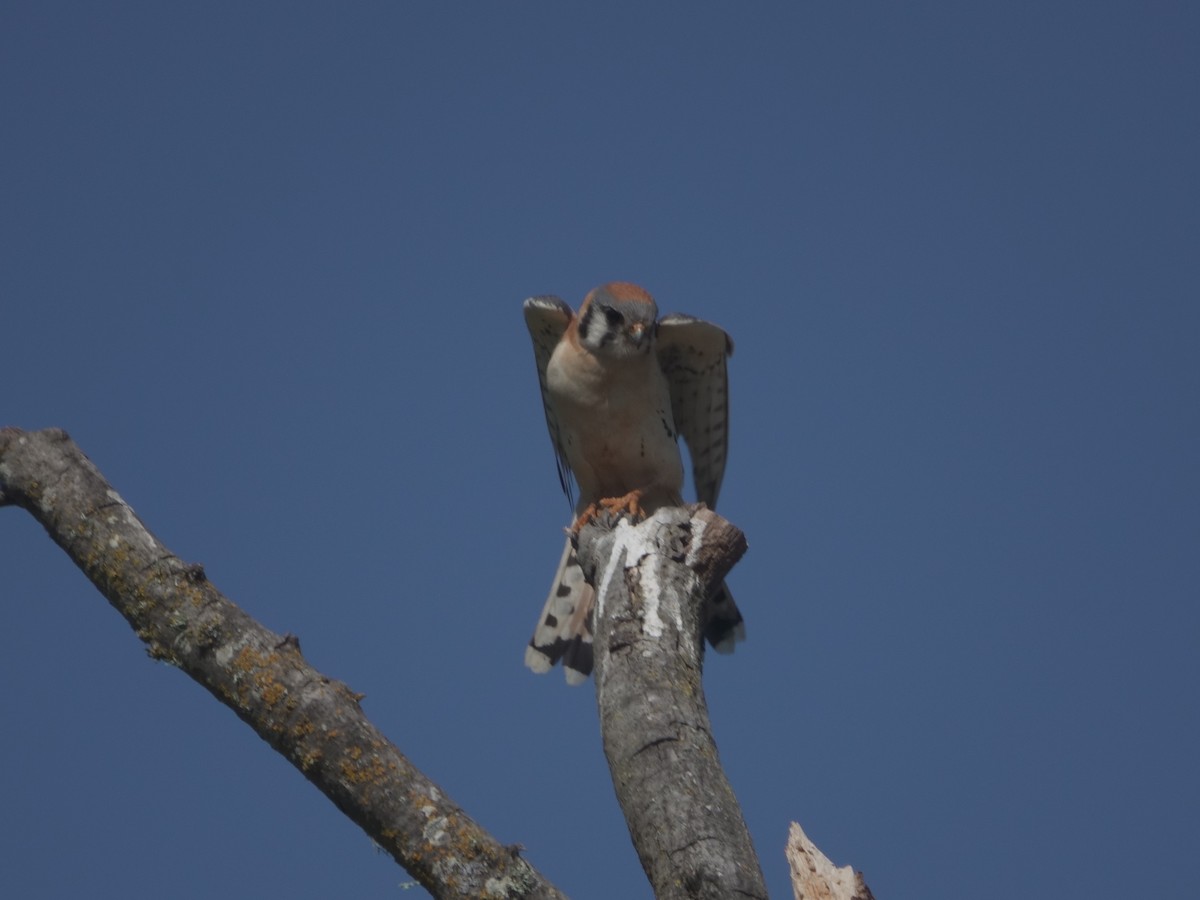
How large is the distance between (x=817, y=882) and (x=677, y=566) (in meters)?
1.00

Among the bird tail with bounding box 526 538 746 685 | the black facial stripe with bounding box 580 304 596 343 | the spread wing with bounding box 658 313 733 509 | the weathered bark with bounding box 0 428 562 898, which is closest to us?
the weathered bark with bounding box 0 428 562 898

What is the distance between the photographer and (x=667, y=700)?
2.91m

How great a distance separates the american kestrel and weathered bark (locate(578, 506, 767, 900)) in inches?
78.2

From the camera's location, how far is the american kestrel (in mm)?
5867

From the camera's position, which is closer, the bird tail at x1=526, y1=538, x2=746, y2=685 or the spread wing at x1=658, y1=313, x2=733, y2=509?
the bird tail at x1=526, y1=538, x2=746, y2=685

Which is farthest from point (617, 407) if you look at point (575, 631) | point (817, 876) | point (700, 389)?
point (817, 876)

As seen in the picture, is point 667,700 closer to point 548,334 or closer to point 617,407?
point 617,407

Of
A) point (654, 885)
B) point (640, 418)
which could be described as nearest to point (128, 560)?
point (654, 885)

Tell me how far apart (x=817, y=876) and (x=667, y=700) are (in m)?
0.52

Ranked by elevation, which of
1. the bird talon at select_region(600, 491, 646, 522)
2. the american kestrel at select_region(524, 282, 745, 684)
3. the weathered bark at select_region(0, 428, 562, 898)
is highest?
the american kestrel at select_region(524, 282, 745, 684)

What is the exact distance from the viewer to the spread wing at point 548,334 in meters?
6.35

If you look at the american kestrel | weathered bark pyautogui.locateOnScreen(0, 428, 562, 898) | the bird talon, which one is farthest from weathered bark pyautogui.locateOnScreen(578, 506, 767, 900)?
the american kestrel

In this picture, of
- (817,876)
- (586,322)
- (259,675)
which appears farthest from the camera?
(586,322)

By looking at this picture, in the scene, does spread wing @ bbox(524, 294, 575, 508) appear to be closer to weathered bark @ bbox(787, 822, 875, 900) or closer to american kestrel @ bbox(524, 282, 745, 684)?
american kestrel @ bbox(524, 282, 745, 684)
